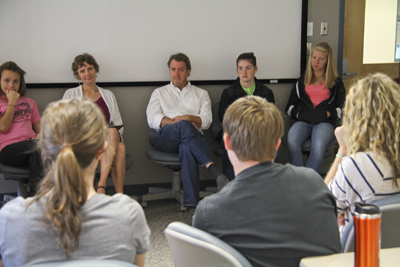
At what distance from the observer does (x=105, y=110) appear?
3152mm

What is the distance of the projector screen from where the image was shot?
309cm

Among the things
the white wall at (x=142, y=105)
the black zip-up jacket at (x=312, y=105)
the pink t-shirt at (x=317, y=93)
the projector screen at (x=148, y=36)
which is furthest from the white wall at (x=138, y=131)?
the pink t-shirt at (x=317, y=93)

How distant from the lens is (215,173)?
110 inches

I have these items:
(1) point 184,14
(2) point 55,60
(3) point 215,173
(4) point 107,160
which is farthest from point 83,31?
(3) point 215,173

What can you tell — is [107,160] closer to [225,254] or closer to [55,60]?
[55,60]

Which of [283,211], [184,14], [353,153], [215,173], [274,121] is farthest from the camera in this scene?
[184,14]

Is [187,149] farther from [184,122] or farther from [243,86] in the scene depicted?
[243,86]

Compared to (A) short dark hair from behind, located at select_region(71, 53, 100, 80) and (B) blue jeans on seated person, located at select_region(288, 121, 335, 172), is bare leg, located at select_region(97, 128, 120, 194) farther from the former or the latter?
(B) blue jeans on seated person, located at select_region(288, 121, 335, 172)

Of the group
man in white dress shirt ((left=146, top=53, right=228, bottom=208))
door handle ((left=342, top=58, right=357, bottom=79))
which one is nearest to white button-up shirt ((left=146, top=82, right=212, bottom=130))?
man in white dress shirt ((left=146, top=53, right=228, bottom=208))

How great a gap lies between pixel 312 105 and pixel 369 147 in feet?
6.99

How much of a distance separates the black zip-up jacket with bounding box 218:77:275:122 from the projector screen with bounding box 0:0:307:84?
24 cm

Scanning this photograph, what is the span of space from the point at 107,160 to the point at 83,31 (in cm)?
118

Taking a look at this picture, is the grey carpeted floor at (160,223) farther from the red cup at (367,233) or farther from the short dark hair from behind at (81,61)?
the red cup at (367,233)

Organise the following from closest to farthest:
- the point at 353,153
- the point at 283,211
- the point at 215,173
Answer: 1. the point at 283,211
2. the point at 353,153
3. the point at 215,173
